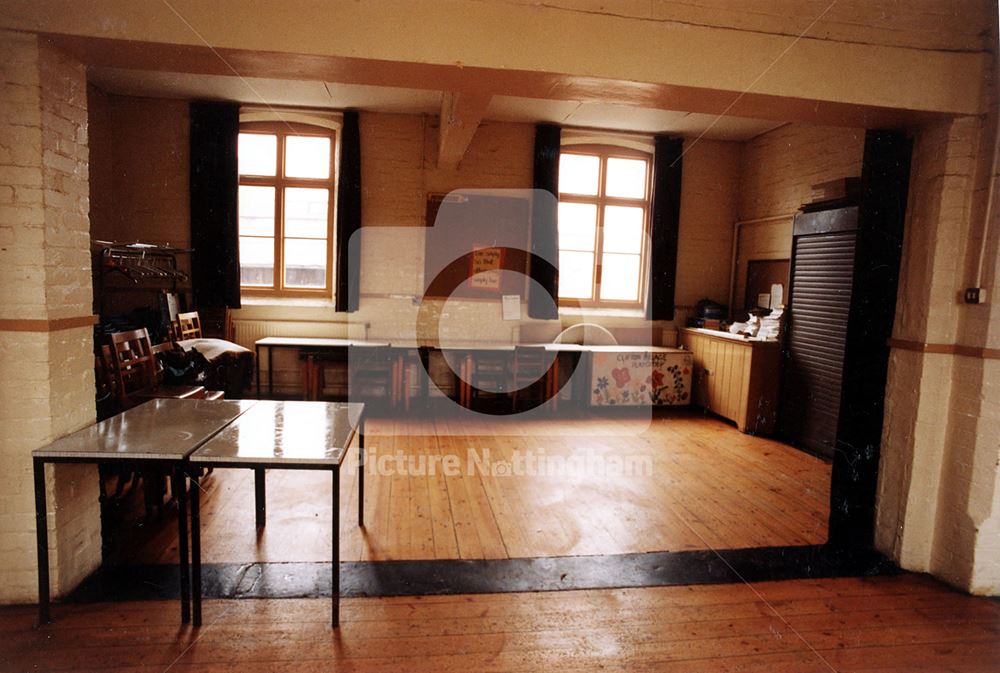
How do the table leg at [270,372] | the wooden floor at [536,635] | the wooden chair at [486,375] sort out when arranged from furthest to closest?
the wooden chair at [486,375], the table leg at [270,372], the wooden floor at [536,635]

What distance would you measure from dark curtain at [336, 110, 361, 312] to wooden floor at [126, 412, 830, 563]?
1.88 meters

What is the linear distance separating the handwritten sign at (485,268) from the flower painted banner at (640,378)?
154cm

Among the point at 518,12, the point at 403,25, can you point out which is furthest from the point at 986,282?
the point at 403,25

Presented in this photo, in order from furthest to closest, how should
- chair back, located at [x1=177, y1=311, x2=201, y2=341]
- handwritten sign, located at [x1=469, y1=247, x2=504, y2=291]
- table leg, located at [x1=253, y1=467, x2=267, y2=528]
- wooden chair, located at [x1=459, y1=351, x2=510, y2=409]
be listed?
handwritten sign, located at [x1=469, y1=247, x2=504, y2=291] < wooden chair, located at [x1=459, y1=351, x2=510, y2=409] < chair back, located at [x1=177, y1=311, x2=201, y2=341] < table leg, located at [x1=253, y1=467, x2=267, y2=528]

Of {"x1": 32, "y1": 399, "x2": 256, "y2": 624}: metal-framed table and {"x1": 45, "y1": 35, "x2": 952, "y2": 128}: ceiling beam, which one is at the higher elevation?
{"x1": 45, "y1": 35, "x2": 952, "y2": 128}: ceiling beam

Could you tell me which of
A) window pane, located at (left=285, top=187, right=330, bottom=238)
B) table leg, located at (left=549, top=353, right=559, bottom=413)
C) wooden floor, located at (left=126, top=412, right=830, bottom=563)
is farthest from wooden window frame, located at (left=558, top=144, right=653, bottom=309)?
window pane, located at (left=285, top=187, right=330, bottom=238)

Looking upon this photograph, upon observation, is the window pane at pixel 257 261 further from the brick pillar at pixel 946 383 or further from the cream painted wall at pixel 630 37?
the brick pillar at pixel 946 383

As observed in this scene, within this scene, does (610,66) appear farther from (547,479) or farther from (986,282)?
(547,479)

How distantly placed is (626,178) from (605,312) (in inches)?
70.2

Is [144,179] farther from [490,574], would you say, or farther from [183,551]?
[490,574]

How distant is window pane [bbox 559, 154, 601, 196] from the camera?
712cm

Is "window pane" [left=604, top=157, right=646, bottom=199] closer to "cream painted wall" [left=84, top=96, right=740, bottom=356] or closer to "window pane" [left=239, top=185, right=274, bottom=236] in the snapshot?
"cream painted wall" [left=84, top=96, right=740, bottom=356]

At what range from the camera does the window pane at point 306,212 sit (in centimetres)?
673

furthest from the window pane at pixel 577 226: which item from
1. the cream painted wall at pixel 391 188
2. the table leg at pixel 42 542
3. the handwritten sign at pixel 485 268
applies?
the table leg at pixel 42 542
